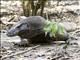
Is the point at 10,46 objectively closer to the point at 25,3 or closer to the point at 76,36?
the point at 76,36

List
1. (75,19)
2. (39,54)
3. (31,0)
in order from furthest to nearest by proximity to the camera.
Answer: (75,19) < (31,0) < (39,54)

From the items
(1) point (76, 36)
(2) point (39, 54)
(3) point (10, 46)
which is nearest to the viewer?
(2) point (39, 54)

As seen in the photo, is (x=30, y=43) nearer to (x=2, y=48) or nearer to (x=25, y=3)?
(x=2, y=48)

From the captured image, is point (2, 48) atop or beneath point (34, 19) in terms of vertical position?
beneath

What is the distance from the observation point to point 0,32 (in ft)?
24.6

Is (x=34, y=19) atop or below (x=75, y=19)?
atop

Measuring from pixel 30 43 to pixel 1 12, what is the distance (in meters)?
5.28

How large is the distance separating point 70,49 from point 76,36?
1444mm

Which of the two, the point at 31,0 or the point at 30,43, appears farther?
the point at 31,0

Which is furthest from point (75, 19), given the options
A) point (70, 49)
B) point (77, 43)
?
point (70, 49)

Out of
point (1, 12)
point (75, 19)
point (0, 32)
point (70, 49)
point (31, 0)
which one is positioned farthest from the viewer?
point (1, 12)

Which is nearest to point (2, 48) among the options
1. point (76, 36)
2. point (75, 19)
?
point (76, 36)

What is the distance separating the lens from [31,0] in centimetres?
920

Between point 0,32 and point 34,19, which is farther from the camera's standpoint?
point 0,32
